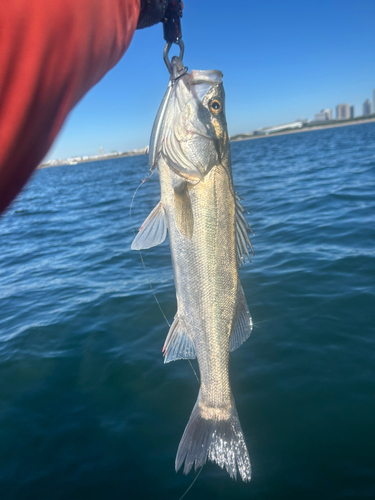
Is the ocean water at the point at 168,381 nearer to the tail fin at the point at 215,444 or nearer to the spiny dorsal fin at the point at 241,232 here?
the tail fin at the point at 215,444

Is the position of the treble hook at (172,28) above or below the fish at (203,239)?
above

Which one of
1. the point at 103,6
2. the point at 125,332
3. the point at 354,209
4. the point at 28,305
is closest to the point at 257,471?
the point at 125,332

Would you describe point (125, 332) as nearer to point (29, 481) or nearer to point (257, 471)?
point (29, 481)

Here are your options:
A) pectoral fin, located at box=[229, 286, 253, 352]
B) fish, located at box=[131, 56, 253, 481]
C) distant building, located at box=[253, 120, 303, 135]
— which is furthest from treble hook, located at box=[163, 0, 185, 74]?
distant building, located at box=[253, 120, 303, 135]

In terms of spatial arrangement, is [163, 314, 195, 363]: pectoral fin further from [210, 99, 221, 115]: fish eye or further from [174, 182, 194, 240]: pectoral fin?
[210, 99, 221, 115]: fish eye

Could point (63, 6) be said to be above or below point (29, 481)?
above

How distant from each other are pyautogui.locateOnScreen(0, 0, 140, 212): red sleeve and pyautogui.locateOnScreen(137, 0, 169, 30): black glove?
102cm

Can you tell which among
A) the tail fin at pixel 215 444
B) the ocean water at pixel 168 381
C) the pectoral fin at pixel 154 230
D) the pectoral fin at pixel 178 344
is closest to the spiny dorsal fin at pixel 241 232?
the pectoral fin at pixel 154 230

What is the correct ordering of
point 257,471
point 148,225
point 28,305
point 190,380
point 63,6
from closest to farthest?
point 63,6, point 148,225, point 257,471, point 190,380, point 28,305

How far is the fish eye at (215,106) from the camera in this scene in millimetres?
2211

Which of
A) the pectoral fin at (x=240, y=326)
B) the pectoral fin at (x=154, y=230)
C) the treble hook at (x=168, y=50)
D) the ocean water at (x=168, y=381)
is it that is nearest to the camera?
the treble hook at (x=168, y=50)

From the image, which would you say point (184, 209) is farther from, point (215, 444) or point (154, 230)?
point (215, 444)

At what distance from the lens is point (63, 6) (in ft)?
2.77

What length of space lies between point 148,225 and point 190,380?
264 cm
